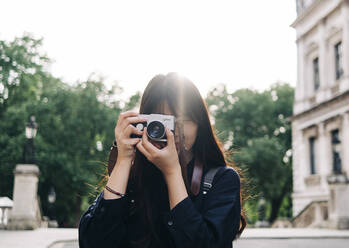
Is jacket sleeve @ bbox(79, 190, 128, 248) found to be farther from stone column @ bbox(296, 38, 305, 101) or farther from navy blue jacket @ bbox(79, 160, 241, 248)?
stone column @ bbox(296, 38, 305, 101)

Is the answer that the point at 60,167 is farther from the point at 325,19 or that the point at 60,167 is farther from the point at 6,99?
the point at 325,19

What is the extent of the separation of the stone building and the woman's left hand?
17680 millimetres

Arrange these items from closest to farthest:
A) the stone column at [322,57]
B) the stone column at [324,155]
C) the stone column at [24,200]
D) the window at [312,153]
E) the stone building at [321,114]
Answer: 1. the stone column at [24,200]
2. the stone building at [321,114]
3. the stone column at [324,155]
4. the stone column at [322,57]
5. the window at [312,153]

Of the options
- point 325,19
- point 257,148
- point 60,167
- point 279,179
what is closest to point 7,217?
point 60,167

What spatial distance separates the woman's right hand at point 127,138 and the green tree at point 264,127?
31689 mm

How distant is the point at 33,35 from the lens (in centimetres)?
3028

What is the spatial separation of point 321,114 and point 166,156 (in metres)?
23.5

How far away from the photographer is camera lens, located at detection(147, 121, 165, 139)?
5.71ft

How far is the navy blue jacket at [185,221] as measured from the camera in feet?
5.43

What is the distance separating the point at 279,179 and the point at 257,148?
142 inches

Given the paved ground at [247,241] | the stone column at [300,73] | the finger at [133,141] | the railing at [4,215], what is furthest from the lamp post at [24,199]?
the stone column at [300,73]

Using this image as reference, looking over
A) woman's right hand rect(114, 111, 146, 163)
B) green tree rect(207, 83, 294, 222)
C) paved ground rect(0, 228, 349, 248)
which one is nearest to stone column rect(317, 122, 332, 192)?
green tree rect(207, 83, 294, 222)

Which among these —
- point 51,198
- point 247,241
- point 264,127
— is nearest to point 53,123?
point 51,198

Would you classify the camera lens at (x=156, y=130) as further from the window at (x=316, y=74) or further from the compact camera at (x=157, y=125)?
the window at (x=316, y=74)
